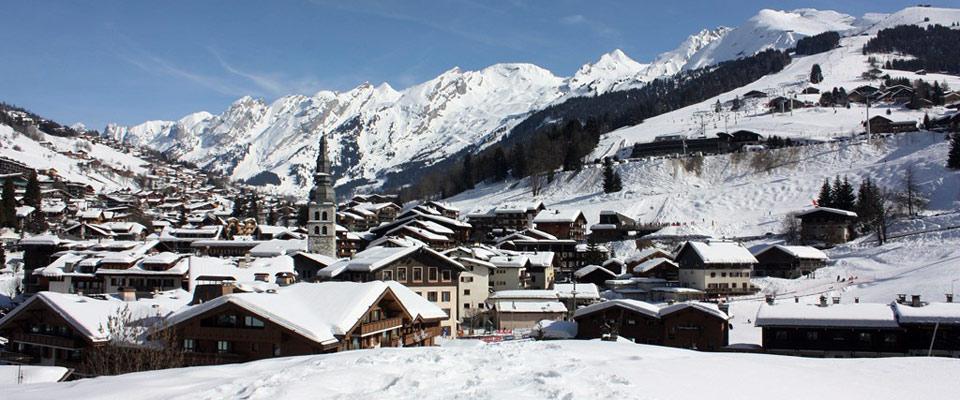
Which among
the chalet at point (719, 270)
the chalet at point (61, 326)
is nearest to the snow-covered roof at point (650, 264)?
the chalet at point (719, 270)

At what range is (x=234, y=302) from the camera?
926 inches

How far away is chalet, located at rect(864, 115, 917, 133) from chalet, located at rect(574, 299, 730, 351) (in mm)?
98176

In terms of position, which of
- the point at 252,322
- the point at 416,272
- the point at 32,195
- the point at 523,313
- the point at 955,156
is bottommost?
the point at 523,313

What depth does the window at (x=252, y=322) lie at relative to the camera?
23.8 metres

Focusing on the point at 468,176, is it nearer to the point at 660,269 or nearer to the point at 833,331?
the point at 660,269

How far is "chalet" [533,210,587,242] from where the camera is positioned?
89312 millimetres

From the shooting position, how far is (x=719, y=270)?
57781 mm

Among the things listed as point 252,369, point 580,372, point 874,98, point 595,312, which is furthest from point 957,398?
point 874,98

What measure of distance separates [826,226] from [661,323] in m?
42.4

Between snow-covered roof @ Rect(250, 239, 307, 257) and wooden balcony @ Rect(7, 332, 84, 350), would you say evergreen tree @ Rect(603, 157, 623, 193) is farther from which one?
wooden balcony @ Rect(7, 332, 84, 350)

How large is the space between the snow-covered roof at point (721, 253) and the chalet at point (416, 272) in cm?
2370

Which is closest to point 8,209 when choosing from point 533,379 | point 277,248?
point 277,248

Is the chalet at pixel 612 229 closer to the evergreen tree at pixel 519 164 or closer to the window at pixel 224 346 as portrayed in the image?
the evergreen tree at pixel 519 164

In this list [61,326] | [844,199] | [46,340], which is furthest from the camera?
[844,199]
